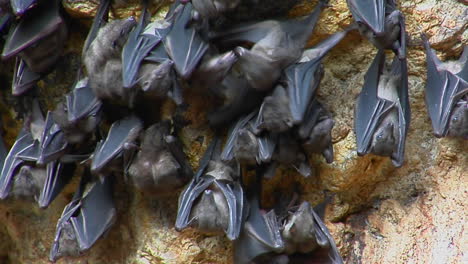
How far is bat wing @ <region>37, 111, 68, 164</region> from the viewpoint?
232 cm

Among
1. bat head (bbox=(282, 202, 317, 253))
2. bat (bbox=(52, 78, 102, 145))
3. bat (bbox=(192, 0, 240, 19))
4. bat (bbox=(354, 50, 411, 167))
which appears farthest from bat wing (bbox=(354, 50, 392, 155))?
bat (bbox=(52, 78, 102, 145))

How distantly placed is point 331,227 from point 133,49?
2.77ft

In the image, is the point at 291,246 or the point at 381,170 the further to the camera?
the point at 381,170

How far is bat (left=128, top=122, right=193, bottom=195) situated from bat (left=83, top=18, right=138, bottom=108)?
0.13 metres

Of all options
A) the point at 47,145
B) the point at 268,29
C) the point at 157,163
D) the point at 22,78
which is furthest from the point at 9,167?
the point at 268,29

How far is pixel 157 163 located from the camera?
222 centimetres

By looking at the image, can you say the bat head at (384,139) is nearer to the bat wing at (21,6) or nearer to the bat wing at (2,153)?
the bat wing at (21,6)

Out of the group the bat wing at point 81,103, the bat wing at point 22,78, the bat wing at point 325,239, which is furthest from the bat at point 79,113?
the bat wing at point 325,239

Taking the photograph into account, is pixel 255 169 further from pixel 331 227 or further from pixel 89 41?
pixel 89 41

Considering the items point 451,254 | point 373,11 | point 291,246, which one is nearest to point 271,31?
point 373,11

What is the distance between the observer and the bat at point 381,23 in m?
2.04

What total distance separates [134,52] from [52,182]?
55 centimetres

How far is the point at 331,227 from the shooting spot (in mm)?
2350

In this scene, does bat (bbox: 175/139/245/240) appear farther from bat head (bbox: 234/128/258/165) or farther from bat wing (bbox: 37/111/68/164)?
bat wing (bbox: 37/111/68/164)
